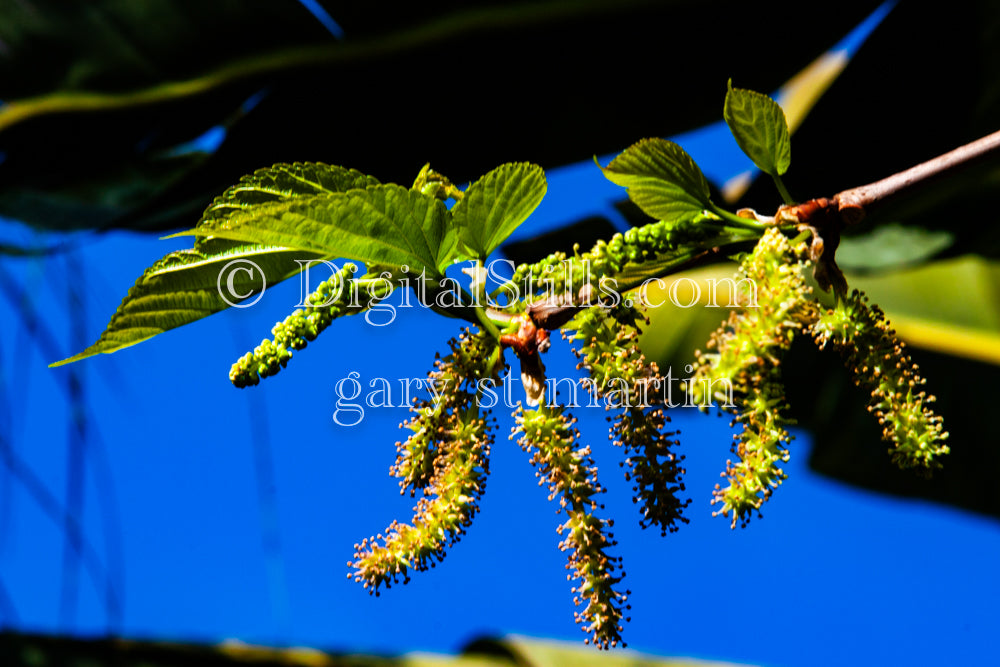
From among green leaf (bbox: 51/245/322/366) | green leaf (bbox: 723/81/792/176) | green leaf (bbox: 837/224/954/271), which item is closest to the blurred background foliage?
green leaf (bbox: 837/224/954/271)

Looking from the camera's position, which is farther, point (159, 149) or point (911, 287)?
point (911, 287)

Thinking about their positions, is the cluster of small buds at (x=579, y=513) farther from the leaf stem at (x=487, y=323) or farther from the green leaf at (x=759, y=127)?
the green leaf at (x=759, y=127)

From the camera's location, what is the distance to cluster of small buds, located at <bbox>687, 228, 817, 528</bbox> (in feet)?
1.71

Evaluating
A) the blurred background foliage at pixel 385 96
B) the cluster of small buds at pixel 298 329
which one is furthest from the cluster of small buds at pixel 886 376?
the blurred background foliage at pixel 385 96

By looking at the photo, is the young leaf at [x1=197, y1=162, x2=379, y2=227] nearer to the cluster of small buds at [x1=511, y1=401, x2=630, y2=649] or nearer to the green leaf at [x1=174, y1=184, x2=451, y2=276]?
the green leaf at [x1=174, y1=184, x2=451, y2=276]

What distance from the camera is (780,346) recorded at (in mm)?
528

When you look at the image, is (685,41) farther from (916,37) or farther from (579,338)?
(579,338)

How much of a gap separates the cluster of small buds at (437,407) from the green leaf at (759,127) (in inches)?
11.2

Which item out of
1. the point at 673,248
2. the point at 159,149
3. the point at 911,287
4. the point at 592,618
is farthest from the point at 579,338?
the point at 911,287

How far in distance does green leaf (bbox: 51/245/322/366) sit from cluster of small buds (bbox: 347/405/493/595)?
0.19 m

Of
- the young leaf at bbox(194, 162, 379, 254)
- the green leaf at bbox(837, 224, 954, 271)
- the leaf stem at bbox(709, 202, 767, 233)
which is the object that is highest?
the green leaf at bbox(837, 224, 954, 271)

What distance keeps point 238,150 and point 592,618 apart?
1.22m

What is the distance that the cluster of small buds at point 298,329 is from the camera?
55 cm

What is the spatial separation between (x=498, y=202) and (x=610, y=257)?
10cm
